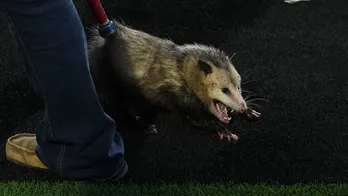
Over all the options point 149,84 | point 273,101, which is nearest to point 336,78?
point 273,101

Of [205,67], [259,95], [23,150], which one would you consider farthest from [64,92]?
[259,95]

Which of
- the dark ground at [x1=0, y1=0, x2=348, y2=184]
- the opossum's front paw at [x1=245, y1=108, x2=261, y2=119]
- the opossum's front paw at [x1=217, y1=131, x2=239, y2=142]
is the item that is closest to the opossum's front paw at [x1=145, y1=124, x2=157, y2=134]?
the dark ground at [x1=0, y1=0, x2=348, y2=184]

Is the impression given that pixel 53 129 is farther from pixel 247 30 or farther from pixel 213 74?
pixel 247 30

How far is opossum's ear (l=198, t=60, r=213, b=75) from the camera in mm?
1981

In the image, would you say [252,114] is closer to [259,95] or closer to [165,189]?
[259,95]

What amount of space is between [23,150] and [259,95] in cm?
105

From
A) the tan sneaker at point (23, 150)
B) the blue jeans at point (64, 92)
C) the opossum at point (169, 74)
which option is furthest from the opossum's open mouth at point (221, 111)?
the tan sneaker at point (23, 150)

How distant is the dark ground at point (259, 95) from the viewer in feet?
6.48

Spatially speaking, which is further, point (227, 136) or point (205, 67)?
point (227, 136)

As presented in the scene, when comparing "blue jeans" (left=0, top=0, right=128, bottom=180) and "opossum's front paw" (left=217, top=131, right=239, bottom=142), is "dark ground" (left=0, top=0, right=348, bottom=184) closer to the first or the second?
"opossum's front paw" (left=217, top=131, right=239, bottom=142)

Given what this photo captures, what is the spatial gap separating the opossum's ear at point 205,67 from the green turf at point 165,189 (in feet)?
1.39

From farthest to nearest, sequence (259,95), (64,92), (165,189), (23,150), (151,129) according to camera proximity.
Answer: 1. (259,95)
2. (151,129)
3. (23,150)
4. (165,189)
5. (64,92)

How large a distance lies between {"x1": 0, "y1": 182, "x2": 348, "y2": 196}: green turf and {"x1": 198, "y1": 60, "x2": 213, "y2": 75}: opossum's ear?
424mm

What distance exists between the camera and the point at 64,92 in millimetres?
1585
